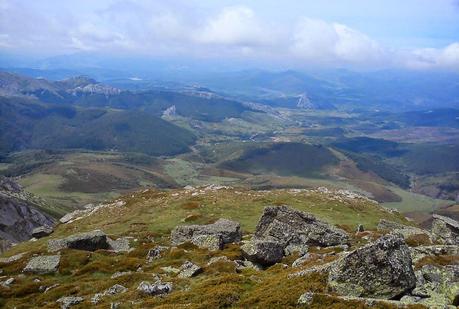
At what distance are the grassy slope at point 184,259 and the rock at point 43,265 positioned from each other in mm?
865

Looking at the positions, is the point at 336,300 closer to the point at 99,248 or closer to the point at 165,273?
the point at 165,273

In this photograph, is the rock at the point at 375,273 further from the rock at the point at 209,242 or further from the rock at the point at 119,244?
the rock at the point at 119,244

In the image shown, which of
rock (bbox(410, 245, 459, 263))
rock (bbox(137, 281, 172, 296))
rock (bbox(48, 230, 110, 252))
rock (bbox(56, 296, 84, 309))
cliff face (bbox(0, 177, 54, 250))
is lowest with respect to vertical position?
cliff face (bbox(0, 177, 54, 250))

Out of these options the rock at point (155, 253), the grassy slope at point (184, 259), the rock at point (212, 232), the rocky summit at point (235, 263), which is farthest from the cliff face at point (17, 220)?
the rock at point (155, 253)

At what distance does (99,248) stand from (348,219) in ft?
138

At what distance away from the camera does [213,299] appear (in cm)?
2634

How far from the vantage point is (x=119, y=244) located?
56.7 metres

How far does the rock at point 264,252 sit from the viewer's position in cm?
4075

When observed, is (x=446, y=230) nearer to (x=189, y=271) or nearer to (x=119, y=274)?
(x=189, y=271)

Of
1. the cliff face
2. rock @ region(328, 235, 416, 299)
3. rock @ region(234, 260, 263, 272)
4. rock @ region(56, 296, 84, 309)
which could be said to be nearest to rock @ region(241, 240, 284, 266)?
rock @ region(234, 260, 263, 272)

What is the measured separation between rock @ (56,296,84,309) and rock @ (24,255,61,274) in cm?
1137

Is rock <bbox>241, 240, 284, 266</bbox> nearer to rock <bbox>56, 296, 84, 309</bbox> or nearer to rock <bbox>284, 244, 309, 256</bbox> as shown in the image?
rock <bbox>284, 244, 309, 256</bbox>

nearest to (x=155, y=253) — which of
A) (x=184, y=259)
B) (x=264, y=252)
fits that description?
(x=184, y=259)

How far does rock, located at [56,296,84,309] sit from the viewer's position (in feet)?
107
